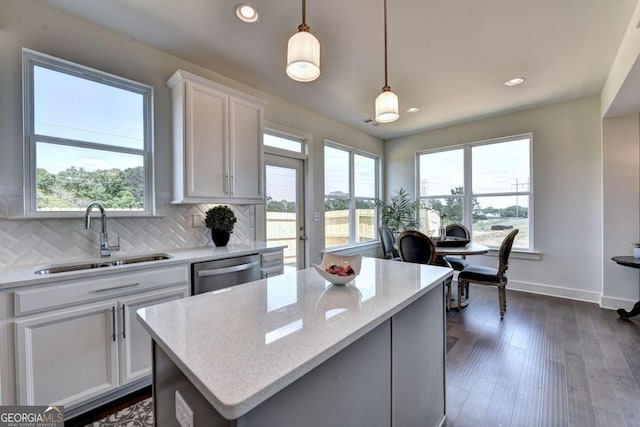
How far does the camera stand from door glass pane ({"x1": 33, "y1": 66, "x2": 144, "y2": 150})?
202cm

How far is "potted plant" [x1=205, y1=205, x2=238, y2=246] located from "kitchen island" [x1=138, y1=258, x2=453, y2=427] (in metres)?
1.46

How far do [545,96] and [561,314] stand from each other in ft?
9.25

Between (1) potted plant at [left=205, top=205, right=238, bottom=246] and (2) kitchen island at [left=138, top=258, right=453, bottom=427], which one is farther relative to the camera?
(1) potted plant at [left=205, top=205, right=238, bottom=246]

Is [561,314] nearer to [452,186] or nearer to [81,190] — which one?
[452,186]

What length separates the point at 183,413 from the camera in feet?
2.56

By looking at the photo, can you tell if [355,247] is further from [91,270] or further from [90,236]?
[91,270]

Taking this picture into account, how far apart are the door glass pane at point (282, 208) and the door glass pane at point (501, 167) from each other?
3160 millimetres

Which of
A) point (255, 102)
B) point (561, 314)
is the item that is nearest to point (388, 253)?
point (561, 314)

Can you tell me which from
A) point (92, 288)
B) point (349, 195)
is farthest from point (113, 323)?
point (349, 195)

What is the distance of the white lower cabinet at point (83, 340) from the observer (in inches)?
59.8

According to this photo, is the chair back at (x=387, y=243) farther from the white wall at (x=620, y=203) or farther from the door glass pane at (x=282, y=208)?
the white wall at (x=620, y=203)

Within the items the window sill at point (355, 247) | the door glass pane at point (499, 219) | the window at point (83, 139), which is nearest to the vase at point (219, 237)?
the window at point (83, 139)

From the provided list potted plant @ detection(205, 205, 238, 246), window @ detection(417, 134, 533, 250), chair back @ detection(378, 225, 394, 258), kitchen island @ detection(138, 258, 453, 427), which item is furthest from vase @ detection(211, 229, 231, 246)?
window @ detection(417, 134, 533, 250)

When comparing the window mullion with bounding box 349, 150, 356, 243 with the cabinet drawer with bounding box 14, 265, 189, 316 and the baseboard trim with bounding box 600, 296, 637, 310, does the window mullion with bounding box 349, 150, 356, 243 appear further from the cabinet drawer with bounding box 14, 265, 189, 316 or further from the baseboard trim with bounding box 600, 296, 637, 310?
the baseboard trim with bounding box 600, 296, 637, 310
